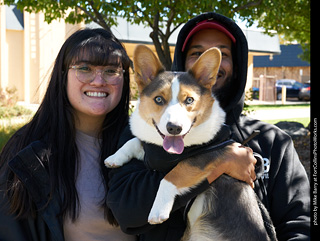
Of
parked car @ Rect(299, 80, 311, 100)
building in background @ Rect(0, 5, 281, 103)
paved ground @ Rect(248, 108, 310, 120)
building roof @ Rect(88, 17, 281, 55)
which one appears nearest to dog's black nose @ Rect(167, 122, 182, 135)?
paved ground @ Rect(248, 108, 310, 120)

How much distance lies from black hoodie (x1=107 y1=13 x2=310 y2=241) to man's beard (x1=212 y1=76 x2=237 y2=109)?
Answer: 104 mm

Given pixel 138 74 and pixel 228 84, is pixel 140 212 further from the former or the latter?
pixel 228 84

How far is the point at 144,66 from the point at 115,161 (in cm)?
71

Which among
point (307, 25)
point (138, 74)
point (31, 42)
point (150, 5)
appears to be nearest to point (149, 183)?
point (138, 74)

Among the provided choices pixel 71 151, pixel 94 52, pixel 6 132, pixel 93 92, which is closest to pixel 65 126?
pixel 71 151

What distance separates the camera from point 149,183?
7.98ft

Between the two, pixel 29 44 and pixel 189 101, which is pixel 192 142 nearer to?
pixel 189 101

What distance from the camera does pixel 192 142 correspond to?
2.55 meters

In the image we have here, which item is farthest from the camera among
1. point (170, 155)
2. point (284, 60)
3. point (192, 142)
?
point (284, 60)

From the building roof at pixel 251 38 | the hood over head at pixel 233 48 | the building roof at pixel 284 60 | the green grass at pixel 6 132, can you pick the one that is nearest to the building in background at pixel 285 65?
the building roof at pixel 284 60

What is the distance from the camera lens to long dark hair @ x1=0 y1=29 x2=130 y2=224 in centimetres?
265

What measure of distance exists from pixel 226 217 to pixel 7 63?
59.4 ft

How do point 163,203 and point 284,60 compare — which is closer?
point 163,203

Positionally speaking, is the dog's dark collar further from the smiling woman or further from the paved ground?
the paved ground
